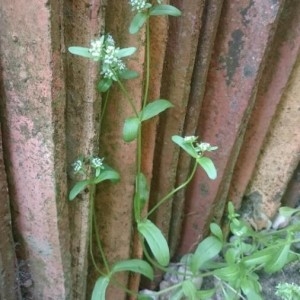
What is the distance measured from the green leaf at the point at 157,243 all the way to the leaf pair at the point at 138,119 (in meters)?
0.17

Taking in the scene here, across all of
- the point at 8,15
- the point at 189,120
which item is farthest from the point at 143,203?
the point at 8,15

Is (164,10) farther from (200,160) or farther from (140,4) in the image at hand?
(200,160)

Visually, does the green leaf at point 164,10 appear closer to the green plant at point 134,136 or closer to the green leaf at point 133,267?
the green plant at point 134,136

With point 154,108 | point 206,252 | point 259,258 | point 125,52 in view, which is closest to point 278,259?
point 259,258

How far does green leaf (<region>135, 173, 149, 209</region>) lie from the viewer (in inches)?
37.7

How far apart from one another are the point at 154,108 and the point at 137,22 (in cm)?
15

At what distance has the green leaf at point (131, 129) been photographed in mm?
863

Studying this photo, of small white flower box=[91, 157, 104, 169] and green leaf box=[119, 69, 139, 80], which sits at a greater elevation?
green leaf box=[119, 69, 139, 80]

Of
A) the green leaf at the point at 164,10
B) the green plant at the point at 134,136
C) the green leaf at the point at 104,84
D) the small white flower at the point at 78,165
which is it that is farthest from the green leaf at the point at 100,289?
the green leaf at the point at 164,10

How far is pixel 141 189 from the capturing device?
0.97 metres

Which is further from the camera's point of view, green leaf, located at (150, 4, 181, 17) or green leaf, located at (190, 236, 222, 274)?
green leaf, located at (190, 236, 222, 274)

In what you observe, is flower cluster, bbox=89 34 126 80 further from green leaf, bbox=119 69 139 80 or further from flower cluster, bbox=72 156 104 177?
flower cluster, bbox=72 156 104 177

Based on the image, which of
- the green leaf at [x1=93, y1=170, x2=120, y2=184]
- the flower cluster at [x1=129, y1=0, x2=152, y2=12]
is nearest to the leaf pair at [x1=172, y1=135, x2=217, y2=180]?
the green leaf at [x1=93, y1=170, x2=120, y2=184]

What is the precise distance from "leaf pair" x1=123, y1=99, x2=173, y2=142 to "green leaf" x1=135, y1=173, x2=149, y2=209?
0.11 m
